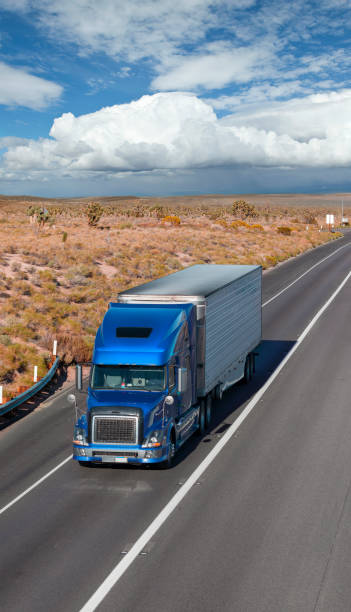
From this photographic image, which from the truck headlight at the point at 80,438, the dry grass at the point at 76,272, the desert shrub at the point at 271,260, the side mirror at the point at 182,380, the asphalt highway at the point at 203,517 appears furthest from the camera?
the desert shrub at the point at 271,260

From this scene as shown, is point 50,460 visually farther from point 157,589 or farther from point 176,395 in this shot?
point 157,589

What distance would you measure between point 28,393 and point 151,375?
7.22m

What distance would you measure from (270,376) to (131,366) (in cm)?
912

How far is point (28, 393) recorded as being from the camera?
19.5 meters

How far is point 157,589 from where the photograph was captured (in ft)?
30.1

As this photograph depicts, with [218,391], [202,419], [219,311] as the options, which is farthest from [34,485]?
[219,311]

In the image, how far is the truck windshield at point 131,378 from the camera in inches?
537

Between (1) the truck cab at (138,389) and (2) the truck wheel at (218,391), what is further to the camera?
(2) the truck wheel at (218,391)

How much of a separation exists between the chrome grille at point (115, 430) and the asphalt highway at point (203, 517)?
979 millimetres

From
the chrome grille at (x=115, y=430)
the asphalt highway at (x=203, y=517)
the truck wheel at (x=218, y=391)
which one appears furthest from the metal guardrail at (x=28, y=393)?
the truck wheel at (x=218, y=391)

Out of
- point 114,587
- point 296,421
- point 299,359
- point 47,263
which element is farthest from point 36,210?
point 114,587

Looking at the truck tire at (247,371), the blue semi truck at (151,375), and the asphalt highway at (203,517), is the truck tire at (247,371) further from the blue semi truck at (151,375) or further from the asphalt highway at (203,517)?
the blue semi truck at (151,375)

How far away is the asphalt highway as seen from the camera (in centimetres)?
912

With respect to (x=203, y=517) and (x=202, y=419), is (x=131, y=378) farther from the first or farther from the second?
(x=203, y=517)
